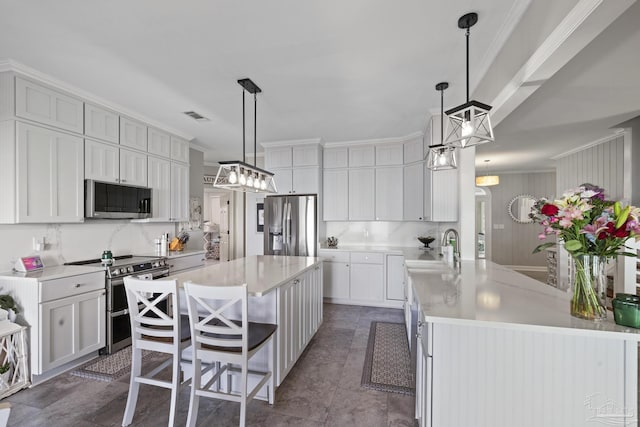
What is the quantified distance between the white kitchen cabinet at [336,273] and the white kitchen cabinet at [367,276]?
81 mm

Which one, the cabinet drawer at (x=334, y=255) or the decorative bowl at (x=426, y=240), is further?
the cabinet drawer at (x=334, y=255)

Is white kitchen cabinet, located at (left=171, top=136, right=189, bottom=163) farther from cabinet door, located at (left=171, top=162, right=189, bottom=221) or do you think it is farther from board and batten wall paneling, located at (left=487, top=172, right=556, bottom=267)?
board and batten wall paneling, located at (left=487, top=172, right=556, bottom=267)

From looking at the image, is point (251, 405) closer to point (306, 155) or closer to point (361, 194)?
point (361, 194)

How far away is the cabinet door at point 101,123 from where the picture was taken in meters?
3.02

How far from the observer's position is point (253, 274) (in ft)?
7.87

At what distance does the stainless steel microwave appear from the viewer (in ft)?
9.93

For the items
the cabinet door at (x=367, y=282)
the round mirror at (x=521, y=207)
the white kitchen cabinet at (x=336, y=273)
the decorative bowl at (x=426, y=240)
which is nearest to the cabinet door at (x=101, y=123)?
the white kitchen cabinet at (x=336, y=273)

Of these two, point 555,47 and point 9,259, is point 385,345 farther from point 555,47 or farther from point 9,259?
point 9,259

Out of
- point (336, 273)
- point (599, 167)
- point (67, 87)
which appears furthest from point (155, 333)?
point (599, 167)

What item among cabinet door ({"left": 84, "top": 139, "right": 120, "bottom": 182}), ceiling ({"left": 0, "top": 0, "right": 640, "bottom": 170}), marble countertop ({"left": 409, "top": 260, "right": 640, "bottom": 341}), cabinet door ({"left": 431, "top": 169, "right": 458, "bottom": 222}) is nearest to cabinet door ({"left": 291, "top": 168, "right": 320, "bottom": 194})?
ceiling ({"left": 0, "top": 0, "right": 640, "bottom": 170})

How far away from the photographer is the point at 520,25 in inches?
68.2

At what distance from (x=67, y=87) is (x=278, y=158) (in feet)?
9.10

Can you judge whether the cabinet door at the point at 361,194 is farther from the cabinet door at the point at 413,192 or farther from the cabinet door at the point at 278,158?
the cabinet door at the point at 278,158

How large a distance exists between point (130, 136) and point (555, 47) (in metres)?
4.11
